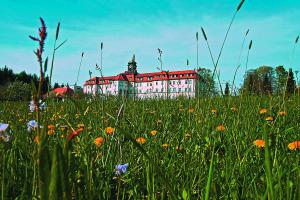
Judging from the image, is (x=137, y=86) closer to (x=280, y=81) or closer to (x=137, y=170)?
(x=280, y=81)

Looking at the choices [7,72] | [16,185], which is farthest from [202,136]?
[7,72]

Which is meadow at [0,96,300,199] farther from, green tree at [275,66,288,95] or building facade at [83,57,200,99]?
green tree at [275,66,288,95]

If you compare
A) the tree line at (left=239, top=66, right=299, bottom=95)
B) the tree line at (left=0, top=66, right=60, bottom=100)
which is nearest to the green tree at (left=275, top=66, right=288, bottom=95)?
the tree line at (left=239, top=66, right=299, bottom=95)

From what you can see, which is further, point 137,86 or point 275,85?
point 137,86

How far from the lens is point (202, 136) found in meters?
1.94

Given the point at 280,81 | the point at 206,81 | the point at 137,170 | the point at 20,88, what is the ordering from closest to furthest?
the point at 137,170 → the point at 206,81 → the point at 280,81 → the point at 20,88

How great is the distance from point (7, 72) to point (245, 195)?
65.2 m

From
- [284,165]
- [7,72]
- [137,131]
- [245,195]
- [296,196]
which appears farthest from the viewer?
[7,72]

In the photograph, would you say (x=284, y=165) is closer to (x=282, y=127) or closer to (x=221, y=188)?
(x=221, y=188)

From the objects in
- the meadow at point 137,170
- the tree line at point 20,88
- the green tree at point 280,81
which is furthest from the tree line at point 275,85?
the tree line at point 20,88

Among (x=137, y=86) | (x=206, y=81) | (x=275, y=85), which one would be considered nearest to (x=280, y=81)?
(x=206, y=81)

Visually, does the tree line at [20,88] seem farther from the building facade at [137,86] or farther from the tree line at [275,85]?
the tree line at [275,85]

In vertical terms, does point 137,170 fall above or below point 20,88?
below

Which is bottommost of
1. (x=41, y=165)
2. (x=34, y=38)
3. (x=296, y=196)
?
(x=296, y=196)
